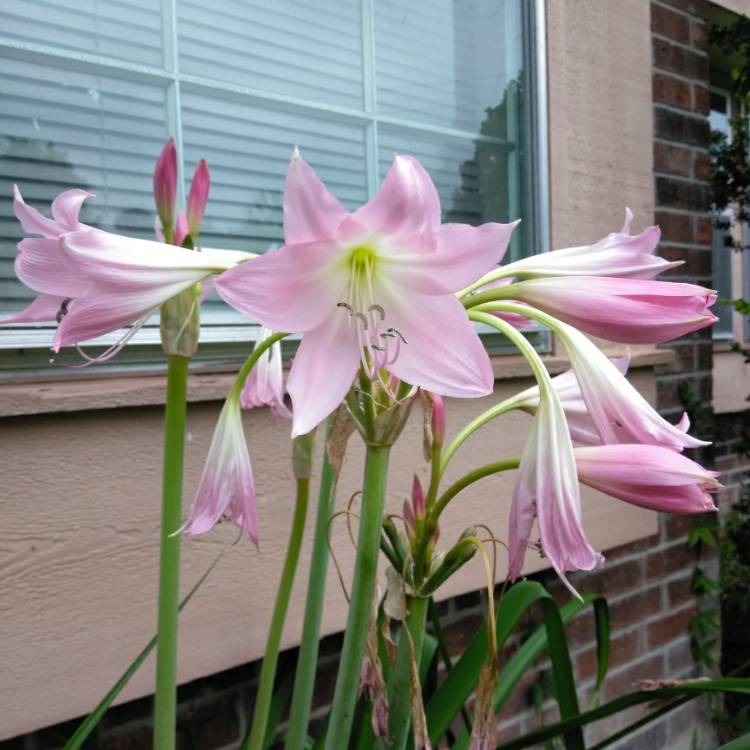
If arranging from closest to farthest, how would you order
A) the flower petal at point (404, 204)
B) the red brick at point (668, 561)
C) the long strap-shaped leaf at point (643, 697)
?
the flower petal at point (404, 204) < the long strap-shaped leaf at point (643, 697) < the red brick at point (668, 561)

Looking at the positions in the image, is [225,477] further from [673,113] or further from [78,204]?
[673,113]

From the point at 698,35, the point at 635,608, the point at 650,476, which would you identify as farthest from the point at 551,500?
the point at 698,35

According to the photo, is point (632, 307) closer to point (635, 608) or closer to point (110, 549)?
point (110, 549)

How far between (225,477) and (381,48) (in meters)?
1.15

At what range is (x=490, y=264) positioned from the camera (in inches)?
18.9

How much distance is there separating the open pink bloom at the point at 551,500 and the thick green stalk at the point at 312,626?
0.25 metres

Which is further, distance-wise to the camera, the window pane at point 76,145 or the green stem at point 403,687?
the window pane at point 76,145

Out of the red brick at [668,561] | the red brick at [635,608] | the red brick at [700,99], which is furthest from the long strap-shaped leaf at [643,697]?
the red brick at [700,99]

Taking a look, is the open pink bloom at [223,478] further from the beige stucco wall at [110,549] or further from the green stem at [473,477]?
the beige stucco wall at [110,549]

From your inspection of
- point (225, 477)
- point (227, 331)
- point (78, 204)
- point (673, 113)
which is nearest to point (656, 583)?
point (673, 113)

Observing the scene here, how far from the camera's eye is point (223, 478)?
24.6 inches

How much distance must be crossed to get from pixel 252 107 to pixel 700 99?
150 cm

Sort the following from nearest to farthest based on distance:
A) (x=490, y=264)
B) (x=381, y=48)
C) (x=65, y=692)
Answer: (x=490, y=264)
(x=65, y=692)
(x=381, y=48)

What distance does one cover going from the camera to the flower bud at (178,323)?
584 millimetres
